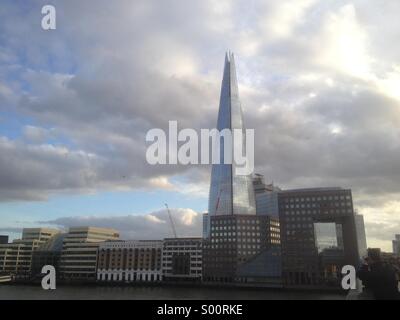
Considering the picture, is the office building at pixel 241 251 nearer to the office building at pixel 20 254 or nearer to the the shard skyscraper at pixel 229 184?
the the shard skyscraper at pixel 229 184

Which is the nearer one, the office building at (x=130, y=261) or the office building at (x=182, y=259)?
the office building at (x=182, y=259)

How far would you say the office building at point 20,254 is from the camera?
521 feet

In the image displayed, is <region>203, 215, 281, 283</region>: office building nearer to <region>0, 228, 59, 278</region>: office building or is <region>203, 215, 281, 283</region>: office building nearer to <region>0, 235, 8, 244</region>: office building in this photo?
<region>0, 228, 59, 278</region>: office building

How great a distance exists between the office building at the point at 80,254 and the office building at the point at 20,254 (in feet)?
56.0

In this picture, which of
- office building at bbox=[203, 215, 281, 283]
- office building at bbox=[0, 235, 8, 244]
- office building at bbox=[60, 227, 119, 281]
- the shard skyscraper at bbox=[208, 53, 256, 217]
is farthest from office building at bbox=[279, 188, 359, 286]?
office building at bbox=[0, 235, 8, 244]

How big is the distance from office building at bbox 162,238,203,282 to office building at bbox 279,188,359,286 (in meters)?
30.7

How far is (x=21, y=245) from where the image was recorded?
16412cm

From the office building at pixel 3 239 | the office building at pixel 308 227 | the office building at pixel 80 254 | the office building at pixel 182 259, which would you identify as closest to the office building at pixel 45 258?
the office building at pixel 80 254

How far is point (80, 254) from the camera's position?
15062 centimetres

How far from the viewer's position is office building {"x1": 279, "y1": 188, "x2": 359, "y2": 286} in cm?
12144
